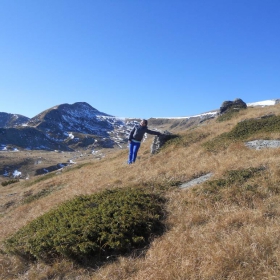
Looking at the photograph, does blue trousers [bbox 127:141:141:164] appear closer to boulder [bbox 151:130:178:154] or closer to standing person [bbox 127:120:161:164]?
standing person [bbox 127:120:161:164]

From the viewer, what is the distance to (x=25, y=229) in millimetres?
8930

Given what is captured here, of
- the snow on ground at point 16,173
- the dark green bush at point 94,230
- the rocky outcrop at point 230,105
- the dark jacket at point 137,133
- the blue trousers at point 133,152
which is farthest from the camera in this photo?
the snow on ground at point 16,173

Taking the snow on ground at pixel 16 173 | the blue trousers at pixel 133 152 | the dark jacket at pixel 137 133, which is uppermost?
the dark jacket at pixel 137 133

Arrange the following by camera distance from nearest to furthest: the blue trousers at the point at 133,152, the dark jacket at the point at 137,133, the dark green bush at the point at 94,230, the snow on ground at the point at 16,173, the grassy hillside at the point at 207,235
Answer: the grassy hillside at the point at 207,235 → the dark green bush at the point at 94,230 → the dark jacket at the point at 137,133 → the blue trousers at the point at 133,152 → the snow on ground at the point at 16,173

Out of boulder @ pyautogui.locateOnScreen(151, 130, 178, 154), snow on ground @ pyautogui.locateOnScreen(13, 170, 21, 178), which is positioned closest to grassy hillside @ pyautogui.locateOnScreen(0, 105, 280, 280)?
boulder @ pyautogui.locateOnScreen(151, 130, 178, 154)

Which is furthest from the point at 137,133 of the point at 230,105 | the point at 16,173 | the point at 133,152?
the point at 16,173

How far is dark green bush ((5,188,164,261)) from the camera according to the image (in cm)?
651

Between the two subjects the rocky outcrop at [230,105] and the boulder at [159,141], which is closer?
the boulder at [159,141]

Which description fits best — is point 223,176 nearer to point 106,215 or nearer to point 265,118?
point 106,215

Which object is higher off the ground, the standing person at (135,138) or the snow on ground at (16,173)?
the standing person at (135,138)

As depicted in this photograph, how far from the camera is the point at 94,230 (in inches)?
271

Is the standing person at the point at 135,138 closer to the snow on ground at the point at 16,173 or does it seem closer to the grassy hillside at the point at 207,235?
the grassy hillside at the point at 207,235

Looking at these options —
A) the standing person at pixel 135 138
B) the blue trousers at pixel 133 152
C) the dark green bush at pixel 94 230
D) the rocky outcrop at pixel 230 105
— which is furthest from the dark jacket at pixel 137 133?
the rocky outcrop at pixel 230 105

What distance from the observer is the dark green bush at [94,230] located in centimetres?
651
